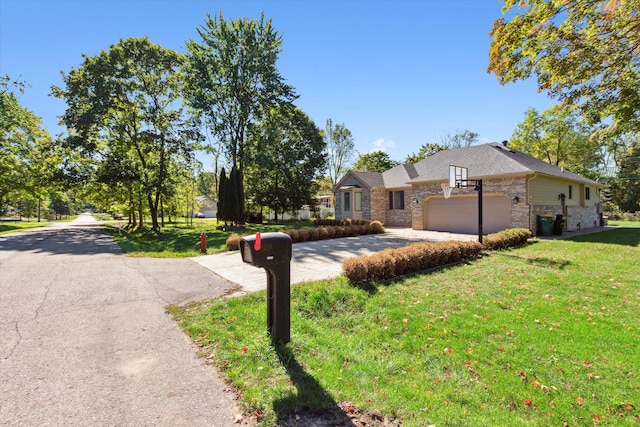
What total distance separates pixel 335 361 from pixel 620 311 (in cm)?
520

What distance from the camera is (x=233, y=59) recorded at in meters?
21.2

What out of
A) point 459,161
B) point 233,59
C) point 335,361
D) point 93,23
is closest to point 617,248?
point 459,161

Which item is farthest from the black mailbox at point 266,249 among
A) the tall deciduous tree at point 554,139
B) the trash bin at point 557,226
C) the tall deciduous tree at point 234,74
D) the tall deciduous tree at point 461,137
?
the tall deciduous tree at point 461,137

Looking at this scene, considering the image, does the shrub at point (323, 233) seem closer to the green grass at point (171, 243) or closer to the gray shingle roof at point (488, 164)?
the green grass at point (171, 243)

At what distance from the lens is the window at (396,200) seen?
22.1 m

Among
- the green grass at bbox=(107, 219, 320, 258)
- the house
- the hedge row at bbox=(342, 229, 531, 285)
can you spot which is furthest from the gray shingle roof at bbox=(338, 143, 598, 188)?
the green grass at bbox=(107, 219, 320, 258)

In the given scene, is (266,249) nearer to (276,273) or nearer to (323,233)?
(276,273)

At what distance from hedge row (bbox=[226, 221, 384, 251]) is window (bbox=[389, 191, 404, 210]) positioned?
6.30 metres

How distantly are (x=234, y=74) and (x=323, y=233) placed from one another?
1469 cm

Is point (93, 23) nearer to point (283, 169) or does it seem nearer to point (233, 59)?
point (233, 59)

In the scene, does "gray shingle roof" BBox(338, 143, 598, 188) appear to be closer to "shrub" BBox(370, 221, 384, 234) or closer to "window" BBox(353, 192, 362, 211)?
"window" BBox(353, 192, 362, 211)

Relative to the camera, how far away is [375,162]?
41719 mm

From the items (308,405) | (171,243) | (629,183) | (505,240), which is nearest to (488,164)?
(505,240)

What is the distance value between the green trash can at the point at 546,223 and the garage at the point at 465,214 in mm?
1323
